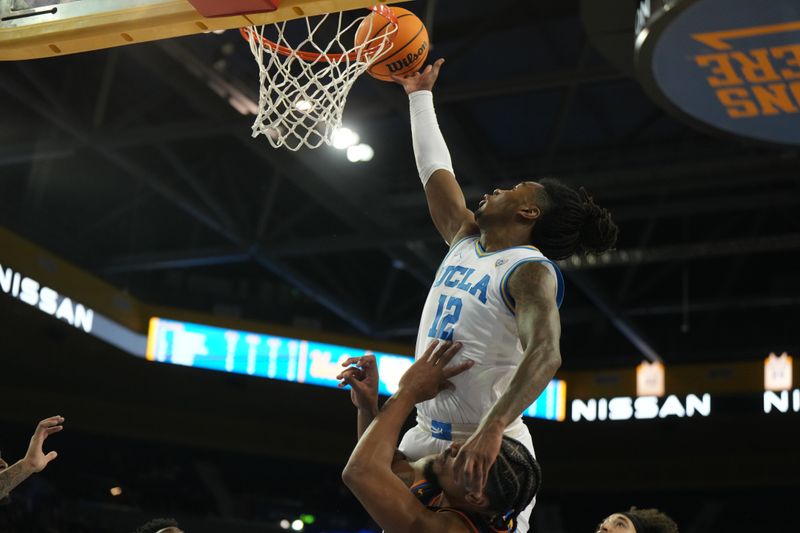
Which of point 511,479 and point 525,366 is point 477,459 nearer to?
point 511,479

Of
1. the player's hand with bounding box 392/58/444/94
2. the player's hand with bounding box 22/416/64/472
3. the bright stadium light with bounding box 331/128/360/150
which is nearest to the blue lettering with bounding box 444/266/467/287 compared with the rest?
the player's hand with bounding box 392/58/444/94

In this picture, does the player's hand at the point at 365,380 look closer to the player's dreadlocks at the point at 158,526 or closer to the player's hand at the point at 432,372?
the player's hand at the point at 432,372

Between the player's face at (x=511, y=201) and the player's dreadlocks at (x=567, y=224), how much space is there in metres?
0.03

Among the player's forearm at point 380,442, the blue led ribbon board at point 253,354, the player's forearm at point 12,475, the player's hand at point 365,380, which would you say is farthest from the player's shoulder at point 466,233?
the blue led ribbon board at point 253,354

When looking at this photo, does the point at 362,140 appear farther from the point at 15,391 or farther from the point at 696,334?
the point at 696,334

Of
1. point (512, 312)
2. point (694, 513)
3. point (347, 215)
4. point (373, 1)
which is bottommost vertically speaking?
point (512, 312)

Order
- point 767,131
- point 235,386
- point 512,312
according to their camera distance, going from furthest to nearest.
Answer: point 235,386 < point 767,131 < point 512,312

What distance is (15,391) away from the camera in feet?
46.7

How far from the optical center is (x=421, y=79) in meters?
4.36

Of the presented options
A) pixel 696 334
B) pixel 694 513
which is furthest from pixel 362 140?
pixel 694 513

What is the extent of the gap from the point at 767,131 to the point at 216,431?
31.8 ft

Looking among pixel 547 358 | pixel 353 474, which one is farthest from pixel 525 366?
pixel 353 474

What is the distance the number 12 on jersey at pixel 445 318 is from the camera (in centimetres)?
338

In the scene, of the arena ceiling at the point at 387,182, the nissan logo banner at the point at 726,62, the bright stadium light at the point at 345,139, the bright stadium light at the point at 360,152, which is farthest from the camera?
the bright stadium light at the point at 360,152
